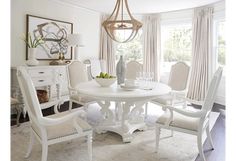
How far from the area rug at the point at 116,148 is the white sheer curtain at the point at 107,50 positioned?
347 cm

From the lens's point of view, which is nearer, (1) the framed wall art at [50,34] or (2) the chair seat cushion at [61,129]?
(2) the chair seat cushion at [61,129]

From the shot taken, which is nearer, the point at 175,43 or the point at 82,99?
the point at 82,99

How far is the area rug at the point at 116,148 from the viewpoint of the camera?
2.39 metres

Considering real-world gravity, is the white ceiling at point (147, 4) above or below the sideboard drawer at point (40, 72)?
above

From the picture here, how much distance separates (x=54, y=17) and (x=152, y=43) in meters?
2.88

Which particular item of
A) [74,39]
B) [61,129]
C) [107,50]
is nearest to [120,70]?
[61,129]

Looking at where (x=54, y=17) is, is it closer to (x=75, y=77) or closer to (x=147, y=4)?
(x=75, y=77)

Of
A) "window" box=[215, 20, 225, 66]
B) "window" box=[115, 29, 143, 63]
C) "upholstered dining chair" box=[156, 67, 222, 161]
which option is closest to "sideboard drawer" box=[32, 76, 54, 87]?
"upholstered dining chair" box=[156, 67, 222, 161]

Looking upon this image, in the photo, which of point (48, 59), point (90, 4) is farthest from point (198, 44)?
point (48, 59)

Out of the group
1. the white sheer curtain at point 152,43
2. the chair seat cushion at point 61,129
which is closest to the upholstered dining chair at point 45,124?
the chair seat cushion at point 61,129

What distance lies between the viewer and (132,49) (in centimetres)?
677

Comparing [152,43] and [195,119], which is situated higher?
[152,43]

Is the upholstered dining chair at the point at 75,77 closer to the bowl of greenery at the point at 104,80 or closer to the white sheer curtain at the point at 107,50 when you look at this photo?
the bowl of greenery at the point at 104,80

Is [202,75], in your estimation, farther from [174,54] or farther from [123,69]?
[123,69]
